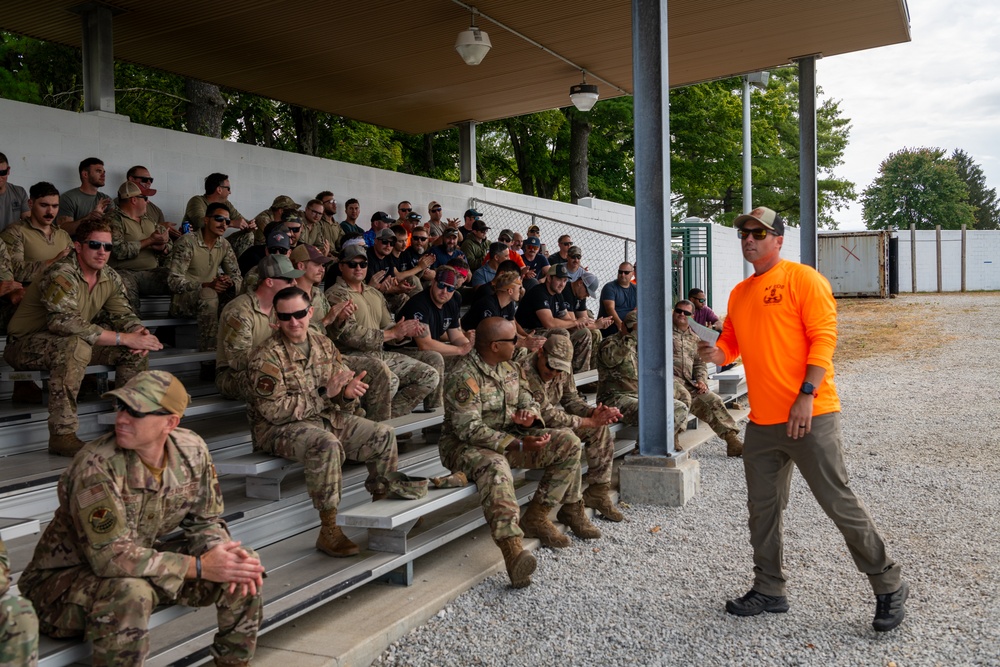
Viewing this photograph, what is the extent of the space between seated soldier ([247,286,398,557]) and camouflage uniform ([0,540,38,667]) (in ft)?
5.62

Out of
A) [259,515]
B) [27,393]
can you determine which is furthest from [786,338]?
[27,393]

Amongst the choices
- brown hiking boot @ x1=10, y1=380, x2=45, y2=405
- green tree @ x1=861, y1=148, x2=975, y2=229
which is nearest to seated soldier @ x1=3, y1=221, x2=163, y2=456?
brown hiking boot @ x1=10, y1=380, x2=45, y2=405

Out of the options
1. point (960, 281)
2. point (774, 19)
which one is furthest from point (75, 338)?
point (960, 281)

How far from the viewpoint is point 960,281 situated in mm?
30062

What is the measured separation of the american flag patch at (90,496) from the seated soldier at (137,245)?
4033mm

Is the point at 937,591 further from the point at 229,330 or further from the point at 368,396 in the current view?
the point at 229,330

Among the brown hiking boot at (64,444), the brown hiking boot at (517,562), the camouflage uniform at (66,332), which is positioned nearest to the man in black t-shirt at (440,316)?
the camouflage uniform at (66,332)

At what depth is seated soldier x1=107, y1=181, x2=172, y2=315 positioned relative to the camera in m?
6.75

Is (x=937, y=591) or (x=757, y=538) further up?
(x=757, y=538)

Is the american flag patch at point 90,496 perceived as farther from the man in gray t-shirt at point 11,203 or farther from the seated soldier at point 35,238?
the man in gray t-shirt at point 11,203

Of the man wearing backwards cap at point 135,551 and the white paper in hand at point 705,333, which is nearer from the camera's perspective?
the man wearing backwards cap at point 135,551

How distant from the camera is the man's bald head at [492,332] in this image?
5082 millimetres

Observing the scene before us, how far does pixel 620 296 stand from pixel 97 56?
6080 millimetres

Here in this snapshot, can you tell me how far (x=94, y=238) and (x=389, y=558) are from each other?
2688 mm
